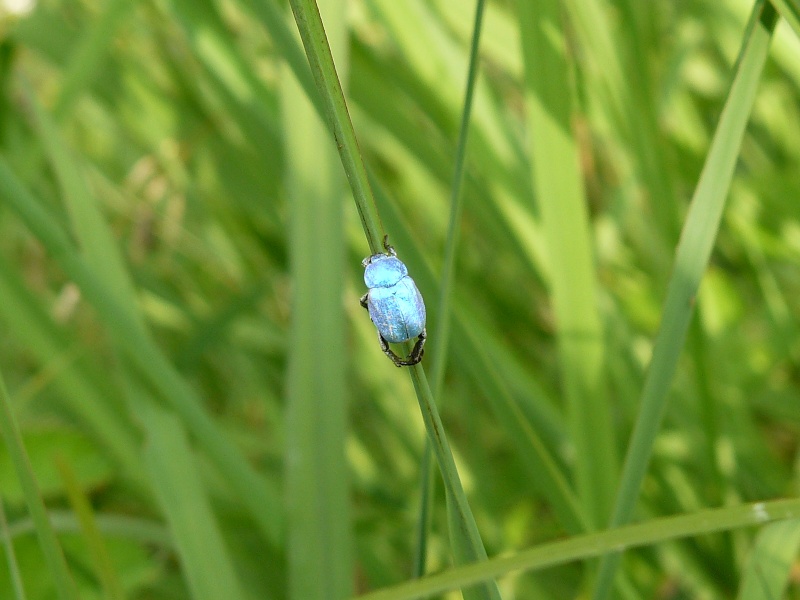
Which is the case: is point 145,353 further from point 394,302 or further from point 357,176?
point 357,176

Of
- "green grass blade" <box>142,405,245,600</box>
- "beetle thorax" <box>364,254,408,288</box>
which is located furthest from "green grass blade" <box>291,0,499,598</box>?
"green grass blade" <box>142,405,245,600</box>

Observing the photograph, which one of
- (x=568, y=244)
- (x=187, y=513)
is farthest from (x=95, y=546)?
(x=568, y=244)

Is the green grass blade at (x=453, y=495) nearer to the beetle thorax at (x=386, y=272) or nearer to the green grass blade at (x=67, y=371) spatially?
the beetle thorax at (x=386, y=272)

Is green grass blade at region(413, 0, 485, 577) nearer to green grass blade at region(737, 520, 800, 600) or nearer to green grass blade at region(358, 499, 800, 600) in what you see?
green grass blade at region(358, 499, 800, 600)

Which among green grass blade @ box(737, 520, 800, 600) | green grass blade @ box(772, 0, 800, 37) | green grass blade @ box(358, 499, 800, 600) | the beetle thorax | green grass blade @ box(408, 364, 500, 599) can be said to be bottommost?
green grass blade @ box(358, 499, 800, 600)

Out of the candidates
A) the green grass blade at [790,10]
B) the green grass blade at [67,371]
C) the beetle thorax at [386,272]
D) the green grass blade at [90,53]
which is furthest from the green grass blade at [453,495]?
the green grass blade at [90,53]

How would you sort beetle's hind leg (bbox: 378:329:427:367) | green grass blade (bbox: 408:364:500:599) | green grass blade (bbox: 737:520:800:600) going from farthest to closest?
green grass blade (bbox: 737:520:800:600), beetle's hind leg (bbox: 378:329:427:367), green grass blade (bbox: 408:364:500:599)
